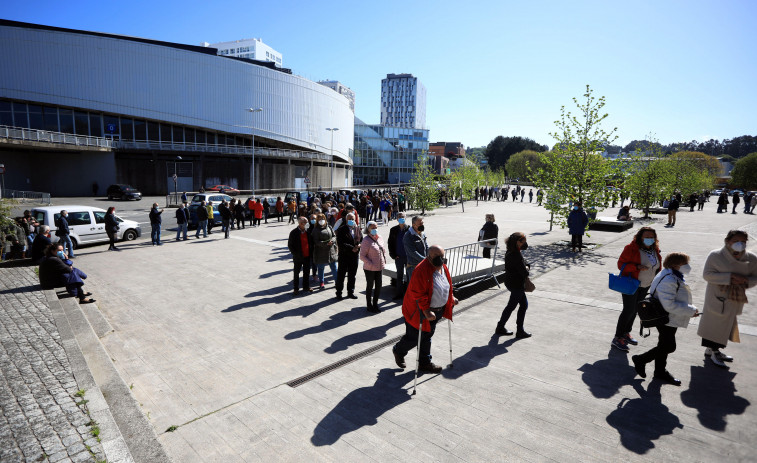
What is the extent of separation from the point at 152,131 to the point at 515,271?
188 feet

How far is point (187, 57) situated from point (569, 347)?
62179 millimetres

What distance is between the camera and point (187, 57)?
181 feet

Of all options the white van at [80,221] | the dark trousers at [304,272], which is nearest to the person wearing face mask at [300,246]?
the dark trousers at [304,272]

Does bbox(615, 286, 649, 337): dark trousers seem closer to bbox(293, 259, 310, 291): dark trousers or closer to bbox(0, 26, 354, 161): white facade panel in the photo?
bbox(293, 259, 310, 291): dark trousers

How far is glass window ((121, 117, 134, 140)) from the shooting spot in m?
50.1

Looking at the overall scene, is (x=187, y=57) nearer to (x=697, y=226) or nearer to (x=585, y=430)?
(x=697, y=226)

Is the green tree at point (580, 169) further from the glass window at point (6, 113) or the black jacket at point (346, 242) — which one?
the glass window at point (6, 113)

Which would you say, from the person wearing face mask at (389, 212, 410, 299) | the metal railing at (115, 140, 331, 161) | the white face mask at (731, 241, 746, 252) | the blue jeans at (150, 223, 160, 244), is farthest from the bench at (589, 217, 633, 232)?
the metal railing at (115, 140, 331, 161)

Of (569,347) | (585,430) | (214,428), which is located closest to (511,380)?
(585,430)

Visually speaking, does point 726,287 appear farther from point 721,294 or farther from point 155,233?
point 155,233

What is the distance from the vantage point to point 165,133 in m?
53.4

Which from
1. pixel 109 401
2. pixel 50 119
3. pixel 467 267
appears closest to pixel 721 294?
pixel 467 267

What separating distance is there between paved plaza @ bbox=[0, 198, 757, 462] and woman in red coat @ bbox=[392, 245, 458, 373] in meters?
0.64

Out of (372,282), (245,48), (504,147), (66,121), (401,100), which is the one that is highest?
(245,48)
